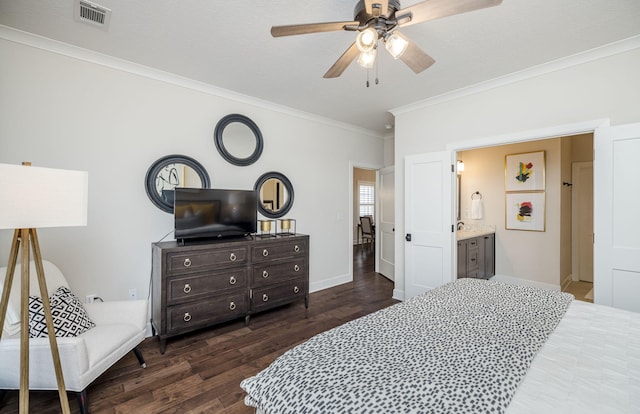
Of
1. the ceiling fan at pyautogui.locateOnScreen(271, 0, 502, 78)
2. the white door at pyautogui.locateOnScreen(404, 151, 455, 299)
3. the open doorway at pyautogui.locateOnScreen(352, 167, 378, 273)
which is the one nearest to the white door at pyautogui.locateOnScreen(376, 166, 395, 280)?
the white door at pyautogui.locateOnScreen(404, 151, 455, 299)

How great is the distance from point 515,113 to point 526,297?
2.04 meters

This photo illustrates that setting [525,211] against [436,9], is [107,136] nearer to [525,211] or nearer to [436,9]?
[436,9]

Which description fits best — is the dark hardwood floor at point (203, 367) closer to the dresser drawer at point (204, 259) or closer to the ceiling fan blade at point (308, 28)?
the dresser drawer at point (204, 259)

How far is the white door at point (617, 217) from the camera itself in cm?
223

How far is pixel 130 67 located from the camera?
8.91ft

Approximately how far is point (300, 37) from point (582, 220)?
17.2ft

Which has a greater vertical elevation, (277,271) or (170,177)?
(170,177)

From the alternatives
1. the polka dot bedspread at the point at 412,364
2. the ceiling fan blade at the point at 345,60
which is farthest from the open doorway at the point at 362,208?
the polka dot bedspread at the point at 412,364

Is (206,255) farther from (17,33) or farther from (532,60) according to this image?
(532,60)

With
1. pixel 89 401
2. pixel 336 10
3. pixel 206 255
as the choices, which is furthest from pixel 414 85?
pixel 89 401

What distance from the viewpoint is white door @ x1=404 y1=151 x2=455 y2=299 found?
3387 mm

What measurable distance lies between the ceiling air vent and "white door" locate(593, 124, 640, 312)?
4119mm

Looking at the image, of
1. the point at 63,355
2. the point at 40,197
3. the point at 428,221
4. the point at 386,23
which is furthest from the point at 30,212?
the point at 428,221

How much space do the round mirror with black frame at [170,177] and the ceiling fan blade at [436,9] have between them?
8.25 ft
